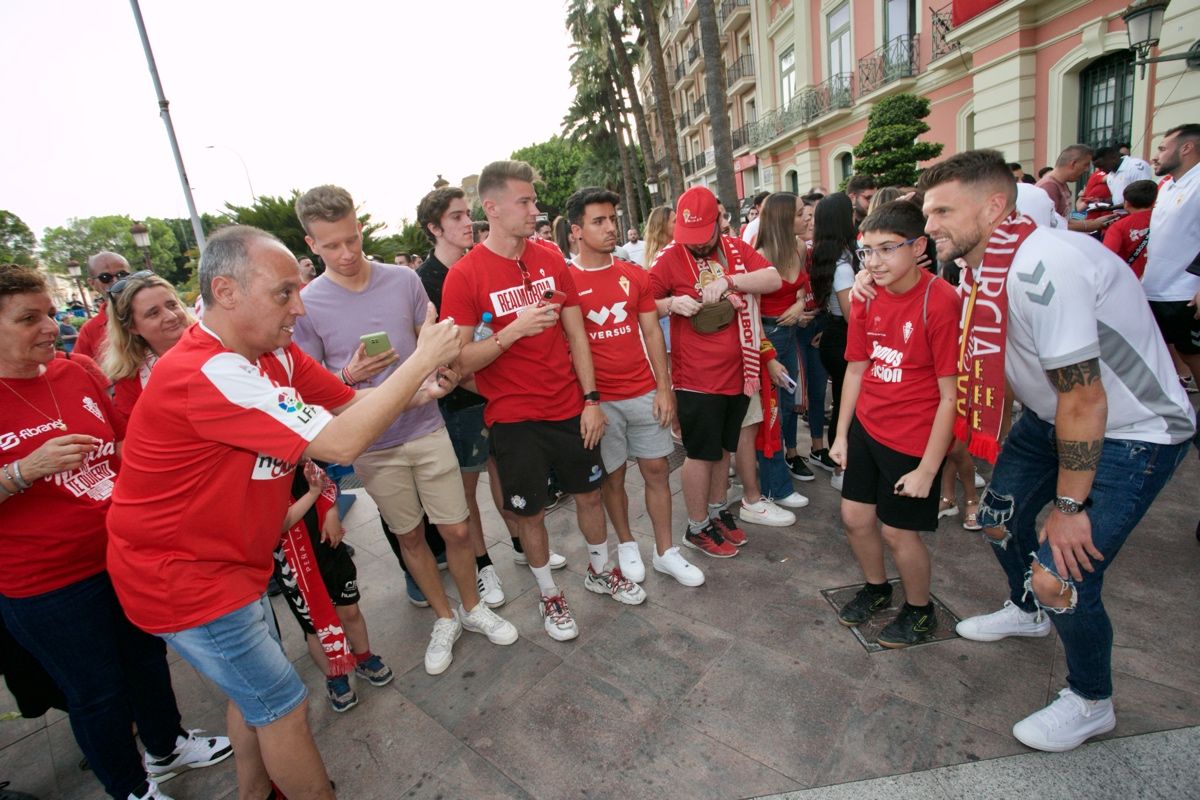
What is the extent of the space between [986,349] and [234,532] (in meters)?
2.63

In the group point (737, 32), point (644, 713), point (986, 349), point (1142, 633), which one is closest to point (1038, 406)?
point (986, 349)

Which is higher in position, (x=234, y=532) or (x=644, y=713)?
(x=234, y=532)

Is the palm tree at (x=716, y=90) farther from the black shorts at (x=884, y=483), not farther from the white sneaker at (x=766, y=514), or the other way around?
the black shorts at (x=884, y=483)

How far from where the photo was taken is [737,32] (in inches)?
1092

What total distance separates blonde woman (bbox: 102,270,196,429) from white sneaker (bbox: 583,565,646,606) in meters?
2.48

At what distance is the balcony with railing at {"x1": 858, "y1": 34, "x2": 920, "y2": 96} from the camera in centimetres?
1602

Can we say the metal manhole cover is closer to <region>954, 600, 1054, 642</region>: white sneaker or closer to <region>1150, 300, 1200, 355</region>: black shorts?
<region>954, 600, 1054, 642</region>: white sneaker

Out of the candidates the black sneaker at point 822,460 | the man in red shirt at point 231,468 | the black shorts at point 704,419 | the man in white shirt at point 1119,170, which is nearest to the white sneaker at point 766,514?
the black shorts at point 704,419

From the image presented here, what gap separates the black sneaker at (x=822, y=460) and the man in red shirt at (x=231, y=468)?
3647mm

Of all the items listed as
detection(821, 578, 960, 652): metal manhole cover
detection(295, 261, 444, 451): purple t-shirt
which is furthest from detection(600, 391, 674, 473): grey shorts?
detection(821, 578, 960, 652): metal manhole cover

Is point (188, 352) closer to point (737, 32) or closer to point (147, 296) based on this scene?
point (147, 296)

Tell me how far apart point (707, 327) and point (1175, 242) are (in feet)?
10.9

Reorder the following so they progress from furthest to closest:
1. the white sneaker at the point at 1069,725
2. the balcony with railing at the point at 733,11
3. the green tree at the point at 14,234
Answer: the green tree at the point at 14,234
the balcony with railing at the point at 733,11
the white sneaker at the point at 1069,725

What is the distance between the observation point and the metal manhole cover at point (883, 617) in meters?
2.71
